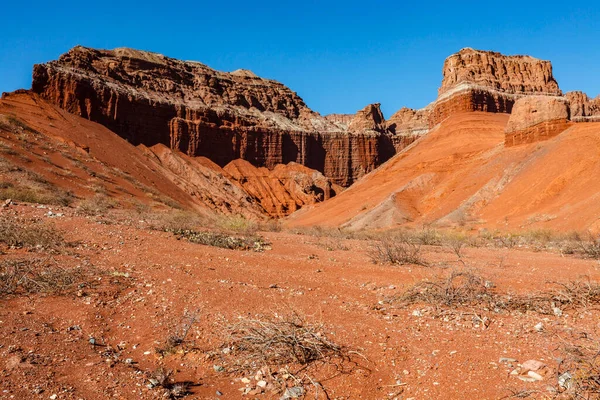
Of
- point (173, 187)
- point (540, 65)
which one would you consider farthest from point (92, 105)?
point (540, 65)

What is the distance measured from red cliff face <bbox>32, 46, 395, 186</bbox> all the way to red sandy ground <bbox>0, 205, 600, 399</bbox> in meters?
45.8

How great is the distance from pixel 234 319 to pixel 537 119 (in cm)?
3044

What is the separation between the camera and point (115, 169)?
34812 mm

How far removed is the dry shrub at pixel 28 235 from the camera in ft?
23.1

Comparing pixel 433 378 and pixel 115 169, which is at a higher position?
pixel 115 169

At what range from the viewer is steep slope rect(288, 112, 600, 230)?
65.4 ft

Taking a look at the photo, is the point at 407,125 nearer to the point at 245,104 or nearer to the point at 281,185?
the point at 245,104

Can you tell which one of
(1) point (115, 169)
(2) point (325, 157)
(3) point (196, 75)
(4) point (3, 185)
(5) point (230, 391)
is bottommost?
(5) point (230, 391)

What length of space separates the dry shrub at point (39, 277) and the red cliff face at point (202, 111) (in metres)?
45.6

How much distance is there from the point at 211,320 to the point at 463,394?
266 centimetres

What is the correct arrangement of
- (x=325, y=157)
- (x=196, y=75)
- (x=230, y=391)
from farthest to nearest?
1. (x=325, y=157)
2. (x=196, y=75)
3. (x=230, y=391)

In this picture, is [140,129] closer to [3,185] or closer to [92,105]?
[92,105]

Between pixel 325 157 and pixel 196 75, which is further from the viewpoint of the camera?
pixel 325 157

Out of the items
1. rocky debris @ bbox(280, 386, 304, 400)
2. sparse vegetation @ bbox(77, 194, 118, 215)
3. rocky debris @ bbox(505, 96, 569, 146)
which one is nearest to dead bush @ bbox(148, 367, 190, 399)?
rocky debris @ bbox(280, 386, 304, 400)
